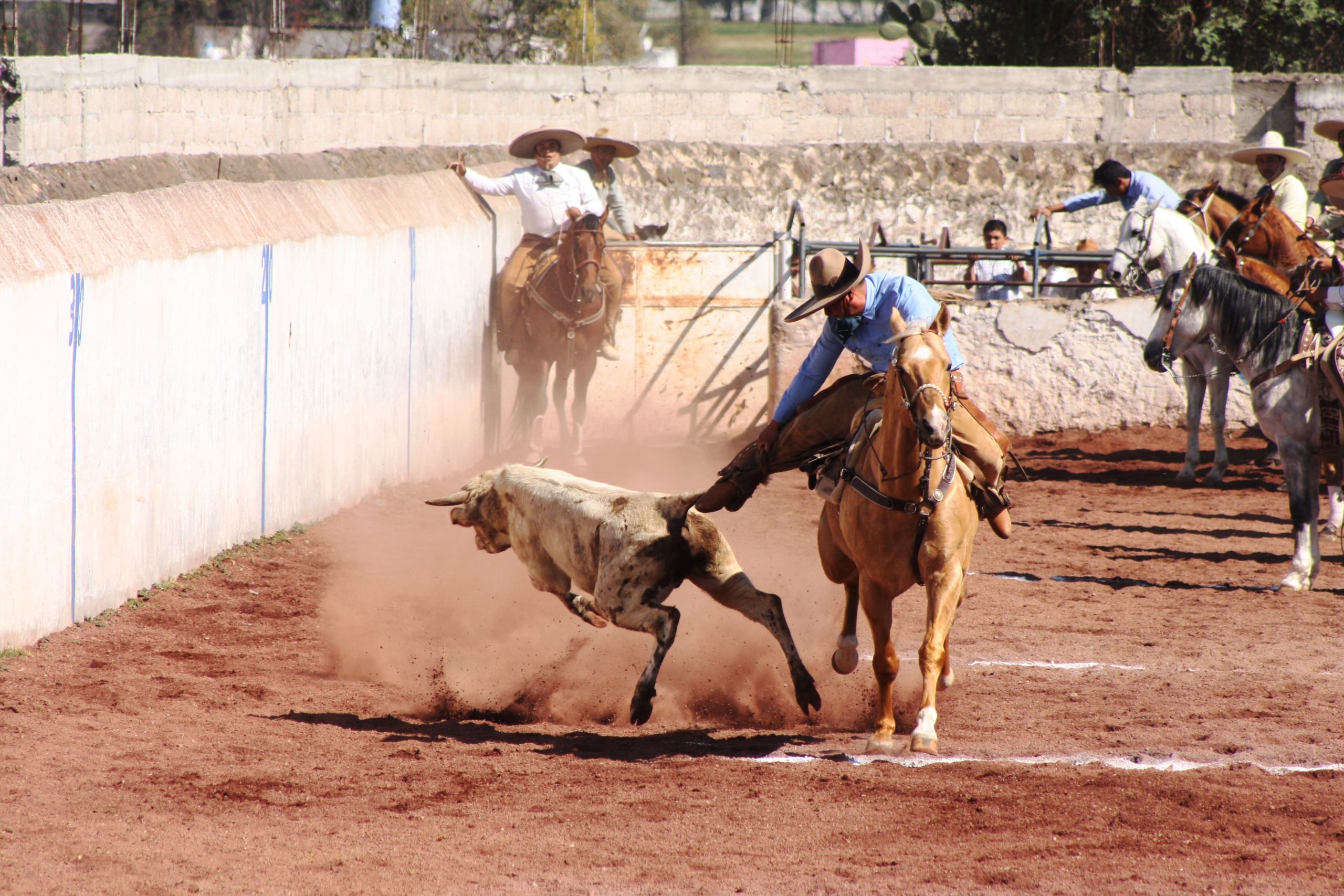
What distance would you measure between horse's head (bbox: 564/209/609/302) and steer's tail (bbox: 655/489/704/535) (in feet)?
25.8

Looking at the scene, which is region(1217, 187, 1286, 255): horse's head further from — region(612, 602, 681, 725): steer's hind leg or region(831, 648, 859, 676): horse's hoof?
region(612, 602, 681, 725): steer's hind leg

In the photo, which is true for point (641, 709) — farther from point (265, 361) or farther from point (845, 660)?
point (265, 361)

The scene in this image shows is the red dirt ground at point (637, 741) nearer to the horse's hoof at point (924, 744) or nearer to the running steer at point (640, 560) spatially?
the horse's hoof at point (924, 744)

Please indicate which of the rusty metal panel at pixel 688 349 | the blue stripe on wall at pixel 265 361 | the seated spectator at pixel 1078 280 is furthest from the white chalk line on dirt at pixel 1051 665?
the seated spectator at pixel 1078 280

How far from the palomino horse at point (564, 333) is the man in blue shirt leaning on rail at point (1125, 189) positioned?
193 inches

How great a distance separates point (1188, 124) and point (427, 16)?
11.1m

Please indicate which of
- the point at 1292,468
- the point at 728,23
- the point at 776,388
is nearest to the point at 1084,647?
the point at 1292,468

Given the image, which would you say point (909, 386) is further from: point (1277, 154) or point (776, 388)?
point (1277, 154)

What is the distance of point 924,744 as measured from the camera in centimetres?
661

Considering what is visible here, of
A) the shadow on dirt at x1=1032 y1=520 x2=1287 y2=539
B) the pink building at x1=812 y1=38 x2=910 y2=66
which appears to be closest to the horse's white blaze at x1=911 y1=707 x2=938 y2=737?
the shadow on dirt at x1=1032 y1=520 x2=1287 y2=539

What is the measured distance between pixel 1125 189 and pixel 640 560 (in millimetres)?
10637

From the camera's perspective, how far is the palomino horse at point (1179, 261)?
14836 mm

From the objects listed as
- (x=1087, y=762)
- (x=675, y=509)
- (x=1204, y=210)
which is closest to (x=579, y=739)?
(x=675, y=509)

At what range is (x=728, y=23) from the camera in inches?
3706
